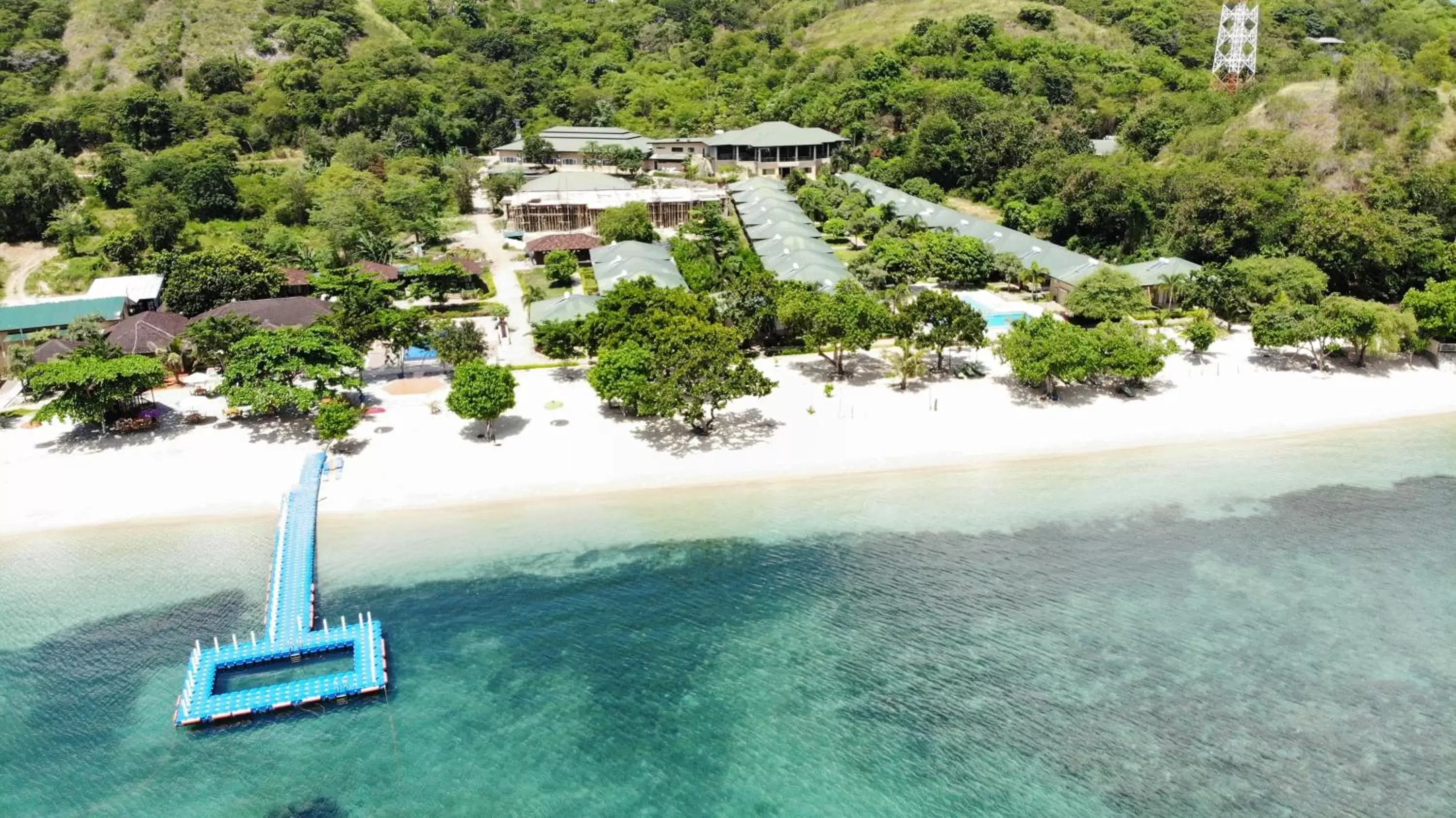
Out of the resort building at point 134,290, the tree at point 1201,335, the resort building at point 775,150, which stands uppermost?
the resort building at point 775,150

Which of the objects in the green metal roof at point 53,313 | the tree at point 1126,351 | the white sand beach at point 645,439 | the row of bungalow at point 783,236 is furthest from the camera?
the row of bungalow at point 783,236

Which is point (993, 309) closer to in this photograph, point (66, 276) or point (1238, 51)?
point (66, 276)

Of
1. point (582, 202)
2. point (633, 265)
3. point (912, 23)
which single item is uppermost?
point (912, 23)

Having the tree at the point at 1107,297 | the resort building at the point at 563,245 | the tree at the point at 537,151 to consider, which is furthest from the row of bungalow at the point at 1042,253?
the tree at the point at 537,151

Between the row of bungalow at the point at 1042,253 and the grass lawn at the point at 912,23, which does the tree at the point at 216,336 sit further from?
the grass lawn at the point at 912,23

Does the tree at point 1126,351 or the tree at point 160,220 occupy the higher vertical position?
the tree at point 160,220

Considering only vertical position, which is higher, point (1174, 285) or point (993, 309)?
point (1174, 285)

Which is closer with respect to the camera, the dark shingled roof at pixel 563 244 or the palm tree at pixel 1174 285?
the palm tree at pixel 1174 285

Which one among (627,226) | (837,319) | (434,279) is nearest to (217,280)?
(434,279)
